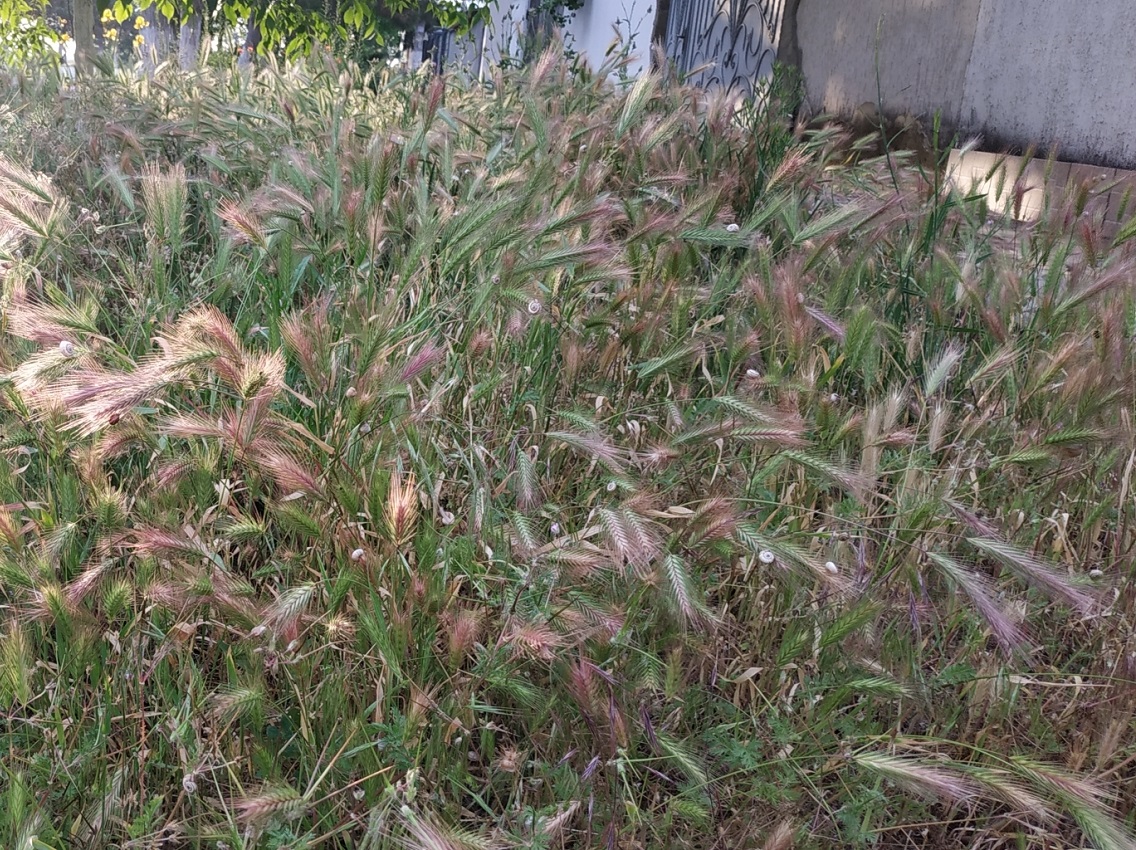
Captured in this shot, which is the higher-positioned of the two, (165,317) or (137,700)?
(165,317)

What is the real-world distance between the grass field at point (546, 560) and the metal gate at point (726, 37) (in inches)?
185

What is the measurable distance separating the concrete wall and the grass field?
194cm

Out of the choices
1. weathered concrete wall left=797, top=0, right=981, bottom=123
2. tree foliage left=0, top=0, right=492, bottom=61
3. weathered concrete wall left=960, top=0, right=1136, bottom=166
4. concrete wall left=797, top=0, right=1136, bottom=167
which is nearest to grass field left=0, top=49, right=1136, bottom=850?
concrete wall left=797, top=0, right=1136, bottom=167

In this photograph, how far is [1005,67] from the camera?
14.7 ft

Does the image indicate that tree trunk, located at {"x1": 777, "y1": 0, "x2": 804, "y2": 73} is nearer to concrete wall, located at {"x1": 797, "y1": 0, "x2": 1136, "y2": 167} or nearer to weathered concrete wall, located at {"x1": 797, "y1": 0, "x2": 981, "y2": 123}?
weathered concrete wall, located at {"x1": 797, "y1": 0, "x2": 981, "y2": 123}

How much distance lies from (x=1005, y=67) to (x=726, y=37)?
11.4ft

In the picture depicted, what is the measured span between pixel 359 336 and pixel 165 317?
56cm

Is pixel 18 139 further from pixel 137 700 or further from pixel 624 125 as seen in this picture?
pixel 137 700

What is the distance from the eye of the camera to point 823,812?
4.25ft

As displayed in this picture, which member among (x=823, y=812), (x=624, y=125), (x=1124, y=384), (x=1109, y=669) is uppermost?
(x=624, y=125)

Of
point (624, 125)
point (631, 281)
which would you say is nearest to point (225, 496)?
point (631, 281)

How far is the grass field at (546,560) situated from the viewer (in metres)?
1.20

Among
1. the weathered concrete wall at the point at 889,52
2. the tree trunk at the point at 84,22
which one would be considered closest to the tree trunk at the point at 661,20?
the weathered concrete wall at the point at 889,52

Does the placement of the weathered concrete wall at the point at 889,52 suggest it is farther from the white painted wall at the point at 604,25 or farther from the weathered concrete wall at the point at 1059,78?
the white painted wall at the point at 604,25
